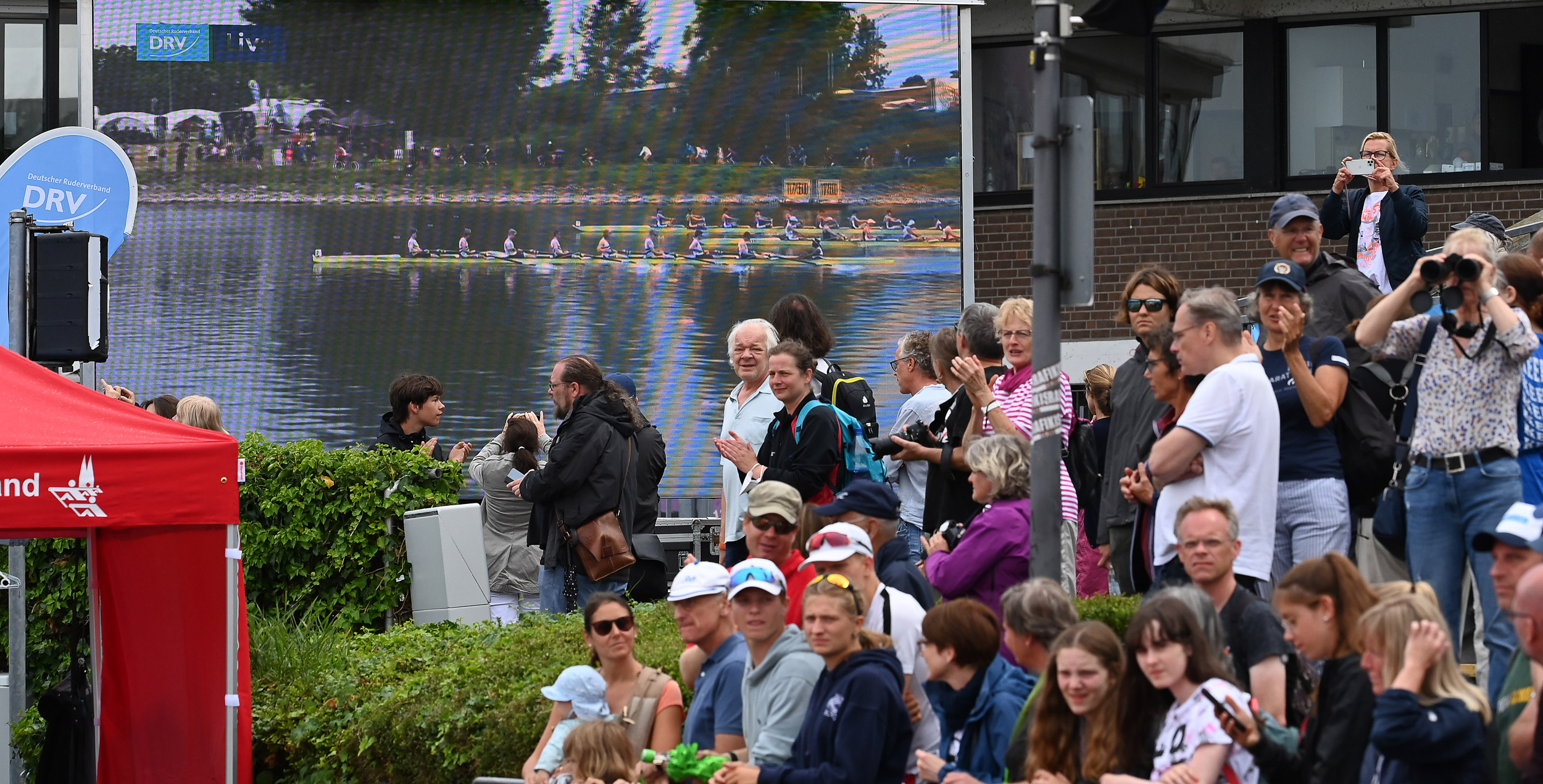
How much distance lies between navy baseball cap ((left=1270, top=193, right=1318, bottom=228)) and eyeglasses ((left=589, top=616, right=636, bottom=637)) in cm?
364

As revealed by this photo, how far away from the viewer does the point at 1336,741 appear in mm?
4902

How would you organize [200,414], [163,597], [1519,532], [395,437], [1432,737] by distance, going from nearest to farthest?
[1432,737], [1519,532], [163,597], [200,414], [395,437]

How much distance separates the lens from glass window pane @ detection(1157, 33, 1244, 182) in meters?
16.4

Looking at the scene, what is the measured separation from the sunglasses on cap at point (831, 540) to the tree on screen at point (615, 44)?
791 centimetres

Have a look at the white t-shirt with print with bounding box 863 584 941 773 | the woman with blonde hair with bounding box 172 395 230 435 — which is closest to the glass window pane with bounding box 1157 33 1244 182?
the woman with blonde hair with bounding box 172 395 230 435

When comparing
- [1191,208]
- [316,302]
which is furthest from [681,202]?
[1191,208]

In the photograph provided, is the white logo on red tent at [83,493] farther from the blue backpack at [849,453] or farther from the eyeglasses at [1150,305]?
the eyeglasses at [1150,305]

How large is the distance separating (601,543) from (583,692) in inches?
118

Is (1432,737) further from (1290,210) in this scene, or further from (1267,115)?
(1267,115)

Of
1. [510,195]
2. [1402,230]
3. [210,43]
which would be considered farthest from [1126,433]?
[210,43]

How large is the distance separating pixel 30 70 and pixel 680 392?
7494mm

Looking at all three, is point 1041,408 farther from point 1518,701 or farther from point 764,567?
point 1518,701

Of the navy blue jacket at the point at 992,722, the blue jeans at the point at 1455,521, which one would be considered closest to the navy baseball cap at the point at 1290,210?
the blue jeans at the point at 1455,521

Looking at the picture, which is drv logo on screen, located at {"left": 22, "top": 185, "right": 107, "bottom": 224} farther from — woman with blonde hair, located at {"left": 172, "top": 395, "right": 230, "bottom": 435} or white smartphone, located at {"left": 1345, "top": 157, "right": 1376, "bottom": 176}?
white smartphone, located at {"left": 1345, "top": 157, "right": 1376, "bottom": 176}
